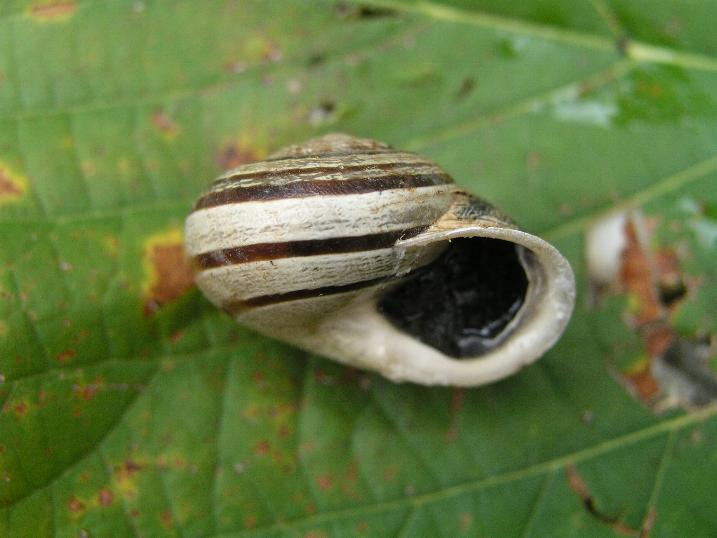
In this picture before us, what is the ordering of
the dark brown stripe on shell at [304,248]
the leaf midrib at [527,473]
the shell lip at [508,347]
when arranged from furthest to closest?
the leaf midrib at [527,473] < the shell lip at [508,347] < the dark brown stripe on shell at [304,248]

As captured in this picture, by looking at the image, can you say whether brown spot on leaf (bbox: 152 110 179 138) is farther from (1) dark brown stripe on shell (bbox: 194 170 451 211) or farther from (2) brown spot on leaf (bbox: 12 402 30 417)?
(2) brown spot on leaf (bbox: 12 402 30 417)

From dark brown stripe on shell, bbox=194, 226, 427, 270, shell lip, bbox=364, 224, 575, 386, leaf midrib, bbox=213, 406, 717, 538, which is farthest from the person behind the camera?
leaf midrib, bbox=213, 406, 717, 538

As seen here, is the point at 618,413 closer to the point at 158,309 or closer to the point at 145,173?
the point at 158,309

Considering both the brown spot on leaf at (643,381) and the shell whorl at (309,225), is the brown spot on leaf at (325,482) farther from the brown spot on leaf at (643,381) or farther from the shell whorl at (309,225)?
the brown spot on leaf at (643,381)

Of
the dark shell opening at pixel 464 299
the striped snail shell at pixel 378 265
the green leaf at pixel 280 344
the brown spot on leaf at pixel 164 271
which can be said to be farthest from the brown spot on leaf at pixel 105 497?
the dark shell opening at pixel 464 299

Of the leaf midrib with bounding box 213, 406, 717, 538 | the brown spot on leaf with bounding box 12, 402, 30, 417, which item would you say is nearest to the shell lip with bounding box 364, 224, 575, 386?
the leaf midrib with bounding box 213, 406, 717, 538

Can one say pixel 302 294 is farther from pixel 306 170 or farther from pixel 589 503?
pixel 589 503

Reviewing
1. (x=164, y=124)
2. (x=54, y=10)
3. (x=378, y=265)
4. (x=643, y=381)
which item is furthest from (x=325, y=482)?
(x=54, y=10)

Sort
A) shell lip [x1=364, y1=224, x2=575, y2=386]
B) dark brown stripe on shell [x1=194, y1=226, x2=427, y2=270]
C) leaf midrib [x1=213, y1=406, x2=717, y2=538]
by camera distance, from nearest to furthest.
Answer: dark brown stripe on shell [x1=194, y1=226, x2=427, y2=270] < shell lip [x1=364, y1=224, x2=575, y2=386] < leaf midrib [x1=213, y1=406, x2=717, y2=538]
